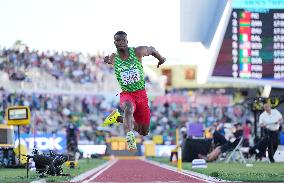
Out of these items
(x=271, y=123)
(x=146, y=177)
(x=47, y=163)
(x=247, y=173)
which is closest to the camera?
(x=146, y=177)

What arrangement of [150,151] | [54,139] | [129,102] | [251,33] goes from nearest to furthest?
1. [129,102]
2. [251,33]
3. [54,139]
4. [150,151]

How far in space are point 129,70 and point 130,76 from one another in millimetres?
87

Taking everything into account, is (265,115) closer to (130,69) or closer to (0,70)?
(130,69)

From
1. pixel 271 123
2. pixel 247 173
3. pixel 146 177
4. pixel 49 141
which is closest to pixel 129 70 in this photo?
pixel 146 177

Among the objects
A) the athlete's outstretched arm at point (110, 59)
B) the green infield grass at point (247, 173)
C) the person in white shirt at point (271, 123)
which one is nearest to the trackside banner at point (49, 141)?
the person in white shirt at point (271, 123)

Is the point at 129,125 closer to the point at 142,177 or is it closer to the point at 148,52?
the point at 148,52

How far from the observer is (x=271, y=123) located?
19812 millimetres

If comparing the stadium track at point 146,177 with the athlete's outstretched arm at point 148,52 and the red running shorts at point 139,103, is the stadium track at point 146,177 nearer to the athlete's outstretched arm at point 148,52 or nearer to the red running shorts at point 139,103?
the red running shorts at point 139,103

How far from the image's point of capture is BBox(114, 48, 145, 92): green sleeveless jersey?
9.61 m

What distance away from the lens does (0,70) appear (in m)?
35.5

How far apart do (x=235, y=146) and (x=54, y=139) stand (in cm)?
1089

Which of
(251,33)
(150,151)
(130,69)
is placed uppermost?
(251,33)

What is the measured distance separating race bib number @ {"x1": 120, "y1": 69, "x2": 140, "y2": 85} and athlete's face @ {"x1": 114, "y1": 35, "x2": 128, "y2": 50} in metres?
0.36

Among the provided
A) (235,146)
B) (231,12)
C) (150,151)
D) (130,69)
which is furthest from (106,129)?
(130,69)
